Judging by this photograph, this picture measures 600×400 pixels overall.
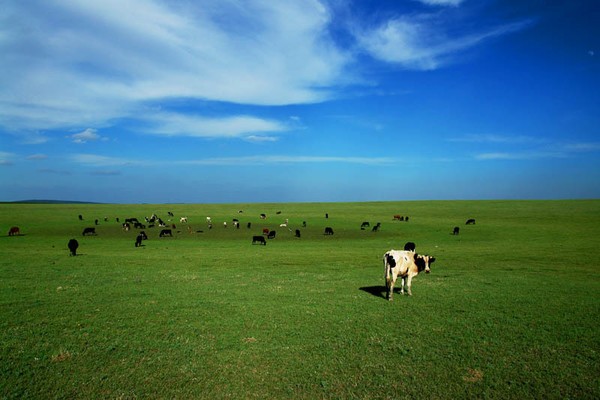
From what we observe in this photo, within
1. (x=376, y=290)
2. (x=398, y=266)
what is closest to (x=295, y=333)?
(x=398, y=266)

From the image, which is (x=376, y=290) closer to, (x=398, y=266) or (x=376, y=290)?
(x=376, y=290)

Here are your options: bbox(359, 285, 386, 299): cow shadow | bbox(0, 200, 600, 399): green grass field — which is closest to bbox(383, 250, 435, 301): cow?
bbox(359, 285, 386, 299): cow shadow

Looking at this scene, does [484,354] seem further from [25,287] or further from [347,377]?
[25,287]

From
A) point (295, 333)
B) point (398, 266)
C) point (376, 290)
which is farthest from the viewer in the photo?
point (376, 290)

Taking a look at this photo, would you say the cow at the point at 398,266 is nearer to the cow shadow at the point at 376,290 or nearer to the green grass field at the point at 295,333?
the cow shadow at the point at 376,290

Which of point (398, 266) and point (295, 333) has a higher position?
point (398, 266)

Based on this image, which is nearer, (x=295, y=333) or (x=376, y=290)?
(x=295, y=333)

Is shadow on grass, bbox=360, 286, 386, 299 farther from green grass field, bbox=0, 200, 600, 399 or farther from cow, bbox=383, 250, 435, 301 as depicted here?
cow, bbox=383, 250, 435, 301

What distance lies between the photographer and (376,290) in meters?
17.3

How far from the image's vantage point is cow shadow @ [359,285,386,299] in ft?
54.1

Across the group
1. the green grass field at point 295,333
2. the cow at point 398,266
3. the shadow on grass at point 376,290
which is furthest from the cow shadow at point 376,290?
the cow at point 398,266

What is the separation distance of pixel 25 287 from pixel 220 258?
13.7m

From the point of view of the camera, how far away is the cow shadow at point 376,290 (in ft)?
54.1

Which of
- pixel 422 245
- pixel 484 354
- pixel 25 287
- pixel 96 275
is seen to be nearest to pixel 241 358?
pixel 484 354
